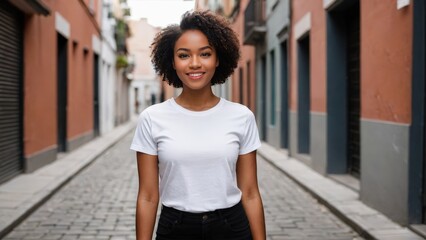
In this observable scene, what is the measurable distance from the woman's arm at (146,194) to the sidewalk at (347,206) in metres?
3.71

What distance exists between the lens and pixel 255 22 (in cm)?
1845

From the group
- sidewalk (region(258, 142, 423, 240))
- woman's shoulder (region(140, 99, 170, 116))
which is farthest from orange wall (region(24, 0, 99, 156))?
woman's shoulder (region(140, 99, 170, 116))

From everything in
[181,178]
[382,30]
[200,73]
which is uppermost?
[382,30]

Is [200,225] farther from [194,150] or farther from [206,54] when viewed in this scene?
[206,54]

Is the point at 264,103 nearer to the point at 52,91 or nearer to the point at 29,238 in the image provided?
the point at 52,91

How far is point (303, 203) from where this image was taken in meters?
7.84

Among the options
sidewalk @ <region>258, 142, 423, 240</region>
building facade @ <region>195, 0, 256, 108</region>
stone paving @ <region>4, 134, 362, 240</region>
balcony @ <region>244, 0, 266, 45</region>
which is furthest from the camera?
building facade @ <region>195, 0, 256, 108</region>

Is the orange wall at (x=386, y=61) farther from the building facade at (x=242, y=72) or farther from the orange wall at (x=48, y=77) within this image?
the building facade at (x=242, y=72)

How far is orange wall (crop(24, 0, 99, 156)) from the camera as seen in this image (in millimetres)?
10195

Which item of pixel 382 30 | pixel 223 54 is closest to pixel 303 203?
pixel 382 30

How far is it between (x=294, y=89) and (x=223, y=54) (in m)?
11.0

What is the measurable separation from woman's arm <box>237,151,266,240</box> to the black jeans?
0.08 metres

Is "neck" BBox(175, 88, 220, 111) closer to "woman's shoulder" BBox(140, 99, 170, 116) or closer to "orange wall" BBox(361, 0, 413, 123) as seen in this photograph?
"woman's shoulder" BBox(140, 99, 170, 116)

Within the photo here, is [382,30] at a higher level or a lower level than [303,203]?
higher
